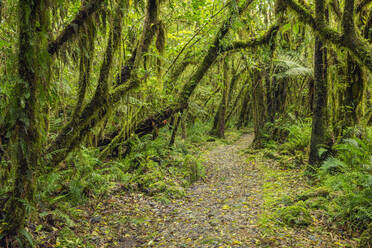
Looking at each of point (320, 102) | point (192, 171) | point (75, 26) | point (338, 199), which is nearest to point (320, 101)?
point (320, 102)

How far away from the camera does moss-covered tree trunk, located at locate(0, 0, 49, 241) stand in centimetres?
254

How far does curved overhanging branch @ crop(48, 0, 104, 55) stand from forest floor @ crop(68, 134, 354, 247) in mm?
2899

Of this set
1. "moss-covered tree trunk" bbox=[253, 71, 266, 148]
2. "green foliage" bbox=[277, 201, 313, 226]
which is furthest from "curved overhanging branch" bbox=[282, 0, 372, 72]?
"moss-covered tree trunk" bbox=[253, 71, 266, 148]

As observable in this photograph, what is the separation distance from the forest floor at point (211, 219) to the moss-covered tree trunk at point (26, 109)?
4.28ft

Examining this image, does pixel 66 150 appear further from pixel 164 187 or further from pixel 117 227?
pixel 164 187

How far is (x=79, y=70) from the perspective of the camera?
382 cm

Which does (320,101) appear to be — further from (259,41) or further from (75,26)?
(75,26)

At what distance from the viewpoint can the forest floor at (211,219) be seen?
3664 mm

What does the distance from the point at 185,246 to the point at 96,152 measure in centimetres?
402

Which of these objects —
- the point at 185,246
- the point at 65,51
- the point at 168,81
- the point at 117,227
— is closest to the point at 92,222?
the point at 117,227

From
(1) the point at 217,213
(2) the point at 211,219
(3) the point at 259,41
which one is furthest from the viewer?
(3) the point at 259,41

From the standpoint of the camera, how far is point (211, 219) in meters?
4.52

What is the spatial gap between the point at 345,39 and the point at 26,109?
5.45m

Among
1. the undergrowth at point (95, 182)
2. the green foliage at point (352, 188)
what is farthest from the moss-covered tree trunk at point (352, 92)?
the undergrowth at point (95, 182)
